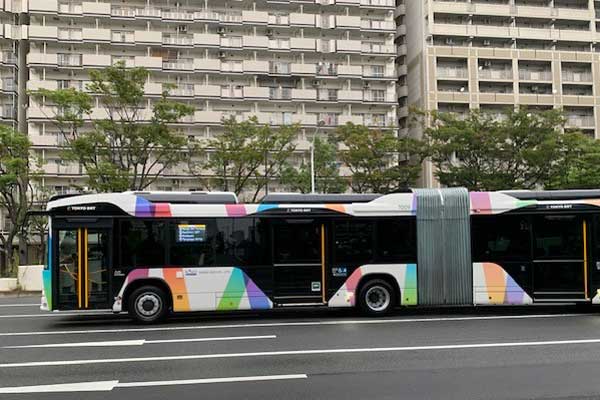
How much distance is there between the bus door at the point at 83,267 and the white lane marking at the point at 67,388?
5.14 metres

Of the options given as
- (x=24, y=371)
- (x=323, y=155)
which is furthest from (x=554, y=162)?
(x=24, y=371)

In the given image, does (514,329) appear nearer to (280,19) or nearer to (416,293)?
(416,293)

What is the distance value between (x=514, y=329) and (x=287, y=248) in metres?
5.19

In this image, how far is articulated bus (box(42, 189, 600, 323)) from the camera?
12.6 m

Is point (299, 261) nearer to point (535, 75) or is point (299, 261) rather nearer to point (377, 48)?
point (377, 48)

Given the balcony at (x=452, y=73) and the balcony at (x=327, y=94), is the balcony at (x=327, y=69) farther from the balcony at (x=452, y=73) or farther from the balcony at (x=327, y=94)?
the balcony at (x=452, y=73)

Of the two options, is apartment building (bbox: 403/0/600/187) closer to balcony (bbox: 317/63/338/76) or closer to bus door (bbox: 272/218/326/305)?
balcony (bbox: 317/63/338/76)

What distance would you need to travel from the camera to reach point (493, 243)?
45.1ft

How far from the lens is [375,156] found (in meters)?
38.9

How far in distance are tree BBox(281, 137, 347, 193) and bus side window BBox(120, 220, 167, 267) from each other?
29.1 m

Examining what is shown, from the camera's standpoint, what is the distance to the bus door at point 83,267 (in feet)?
40.8

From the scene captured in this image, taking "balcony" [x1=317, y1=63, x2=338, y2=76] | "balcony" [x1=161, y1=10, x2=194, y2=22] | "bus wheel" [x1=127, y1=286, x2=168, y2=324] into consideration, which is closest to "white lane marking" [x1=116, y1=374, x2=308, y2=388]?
"bus wheel" [x1=127, y1=286, x2=168, y2=324]

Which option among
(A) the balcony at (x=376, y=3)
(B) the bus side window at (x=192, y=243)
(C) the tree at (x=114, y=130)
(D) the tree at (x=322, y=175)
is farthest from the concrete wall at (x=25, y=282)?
(A) the balcony at (x=376, y=3)

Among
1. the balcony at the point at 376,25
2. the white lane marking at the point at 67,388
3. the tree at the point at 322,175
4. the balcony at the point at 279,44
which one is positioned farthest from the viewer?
the balcony at the point at 376,25
